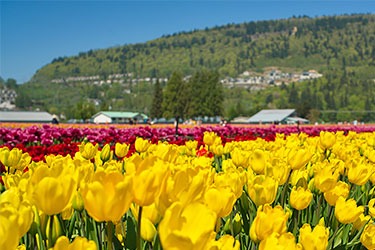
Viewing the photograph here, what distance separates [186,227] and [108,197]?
0.27 metres

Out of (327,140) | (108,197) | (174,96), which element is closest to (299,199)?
(108,197)

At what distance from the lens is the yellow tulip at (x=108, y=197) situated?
124 cm

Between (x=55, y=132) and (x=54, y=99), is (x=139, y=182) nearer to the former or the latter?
(x=55, y=132)

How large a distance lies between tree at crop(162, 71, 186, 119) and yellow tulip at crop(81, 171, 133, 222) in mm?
74339

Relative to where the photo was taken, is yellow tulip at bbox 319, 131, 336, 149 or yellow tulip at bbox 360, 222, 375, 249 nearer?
yellow tulip at bbox 360, 222, 375, 249

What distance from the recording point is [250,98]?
161125mm

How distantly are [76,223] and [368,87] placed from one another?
147 metres

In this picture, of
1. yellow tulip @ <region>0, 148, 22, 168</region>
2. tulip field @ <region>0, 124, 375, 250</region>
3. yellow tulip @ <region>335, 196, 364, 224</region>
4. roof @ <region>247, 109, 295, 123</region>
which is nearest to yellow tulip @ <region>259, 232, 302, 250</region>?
tulip field @ <region>0, 124, 375, 250</region>

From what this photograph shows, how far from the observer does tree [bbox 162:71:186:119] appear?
7700cm

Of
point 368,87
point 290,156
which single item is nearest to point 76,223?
point 290,156

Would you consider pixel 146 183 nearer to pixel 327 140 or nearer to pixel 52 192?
pixel 52 192

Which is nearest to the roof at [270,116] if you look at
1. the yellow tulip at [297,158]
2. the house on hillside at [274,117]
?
the house on hillside at [274,117]

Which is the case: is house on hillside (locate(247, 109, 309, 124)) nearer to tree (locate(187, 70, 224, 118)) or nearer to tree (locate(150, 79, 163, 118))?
tree (locate(187, 70, 224, 118))

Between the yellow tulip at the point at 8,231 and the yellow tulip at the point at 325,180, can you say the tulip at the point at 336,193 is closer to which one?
the yellow tulip at the point at 325,180
